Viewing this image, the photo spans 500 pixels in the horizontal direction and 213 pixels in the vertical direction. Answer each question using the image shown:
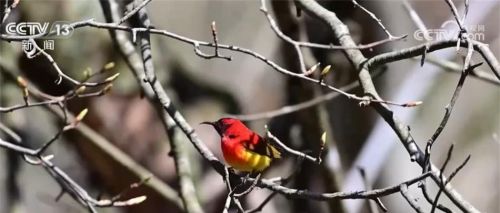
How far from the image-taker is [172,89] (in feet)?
9.15

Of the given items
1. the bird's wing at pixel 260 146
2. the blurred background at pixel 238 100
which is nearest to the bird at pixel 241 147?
the bird's wing at pixel 260 146

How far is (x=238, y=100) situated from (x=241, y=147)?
1660 millimetres

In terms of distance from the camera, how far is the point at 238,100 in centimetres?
316

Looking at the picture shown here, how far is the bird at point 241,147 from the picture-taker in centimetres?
150

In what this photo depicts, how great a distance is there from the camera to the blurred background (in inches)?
106

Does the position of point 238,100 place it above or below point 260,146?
above

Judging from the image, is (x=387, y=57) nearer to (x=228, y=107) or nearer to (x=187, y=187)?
(x=187, y=187)

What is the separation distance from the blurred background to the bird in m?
0.81

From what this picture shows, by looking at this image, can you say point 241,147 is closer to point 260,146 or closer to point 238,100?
point 260,146

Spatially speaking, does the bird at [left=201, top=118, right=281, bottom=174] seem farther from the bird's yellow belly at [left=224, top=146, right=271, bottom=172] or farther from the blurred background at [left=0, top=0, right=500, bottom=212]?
the blurred background at [left=0, top=0, right=500, bottom=212]

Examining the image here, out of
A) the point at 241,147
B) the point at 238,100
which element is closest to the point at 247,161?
the point at 241,147

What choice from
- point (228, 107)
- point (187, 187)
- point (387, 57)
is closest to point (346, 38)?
point (387, 57)

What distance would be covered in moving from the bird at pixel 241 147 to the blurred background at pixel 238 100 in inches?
32.1

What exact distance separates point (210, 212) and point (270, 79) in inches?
36.0
